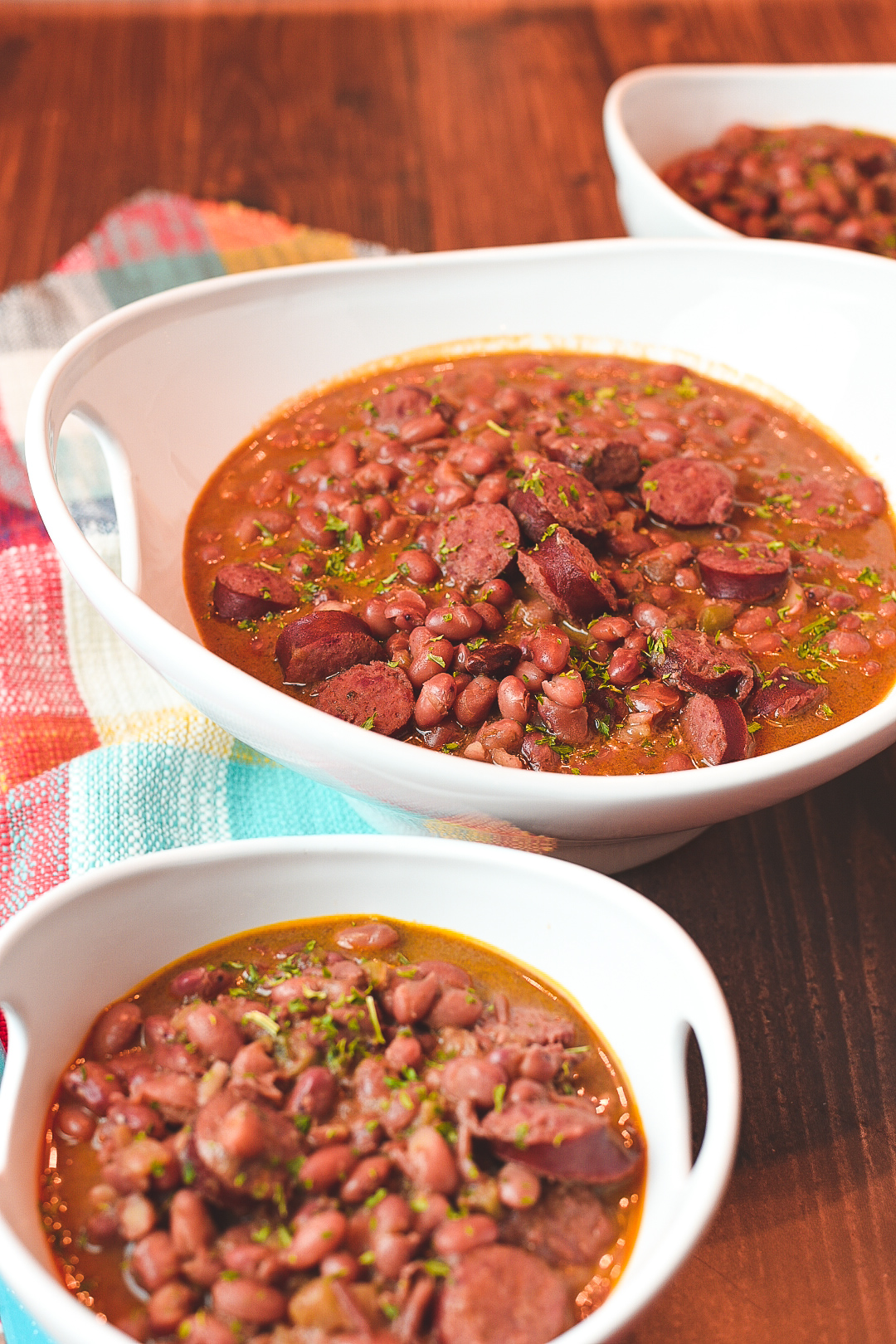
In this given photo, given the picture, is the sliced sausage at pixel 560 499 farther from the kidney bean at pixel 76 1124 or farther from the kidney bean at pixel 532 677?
the kidney bean at pixel 76 1124

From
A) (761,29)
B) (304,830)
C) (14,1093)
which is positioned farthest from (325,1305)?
(761,29)

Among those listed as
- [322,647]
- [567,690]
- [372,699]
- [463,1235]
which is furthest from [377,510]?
[463,1235]

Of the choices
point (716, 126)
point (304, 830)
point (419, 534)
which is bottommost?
point (304, 830)

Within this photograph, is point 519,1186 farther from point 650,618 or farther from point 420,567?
point 420,567

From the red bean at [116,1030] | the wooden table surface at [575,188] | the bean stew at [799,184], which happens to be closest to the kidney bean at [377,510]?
the wooden table surface at [575,188]

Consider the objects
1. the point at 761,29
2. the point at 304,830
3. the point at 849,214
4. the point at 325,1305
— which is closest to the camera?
the point at 325,1305

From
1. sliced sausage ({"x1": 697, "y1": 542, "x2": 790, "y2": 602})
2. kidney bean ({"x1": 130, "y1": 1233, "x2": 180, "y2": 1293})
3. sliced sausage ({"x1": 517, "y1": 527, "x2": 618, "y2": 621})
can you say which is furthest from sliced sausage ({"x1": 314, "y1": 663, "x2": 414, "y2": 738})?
kidney bean ({"x1": 130, "y1": 1233, "x2": 180, "y2": 1293})

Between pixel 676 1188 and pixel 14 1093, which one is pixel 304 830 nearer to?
pixel 14 1093
